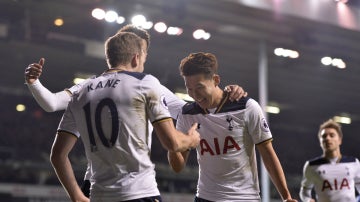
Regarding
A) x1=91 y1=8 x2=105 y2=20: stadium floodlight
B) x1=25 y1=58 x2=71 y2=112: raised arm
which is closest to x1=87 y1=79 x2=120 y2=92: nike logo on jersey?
x1=25 y1=58 x2=71 y2=112: raised arm

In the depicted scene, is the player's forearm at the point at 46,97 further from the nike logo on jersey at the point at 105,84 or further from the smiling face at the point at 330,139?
the smiling face at the point at 330,139

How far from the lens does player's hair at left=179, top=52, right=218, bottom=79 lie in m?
3.39

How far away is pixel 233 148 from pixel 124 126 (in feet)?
3.25

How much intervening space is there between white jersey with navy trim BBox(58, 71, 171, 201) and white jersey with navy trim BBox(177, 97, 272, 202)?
858 mm

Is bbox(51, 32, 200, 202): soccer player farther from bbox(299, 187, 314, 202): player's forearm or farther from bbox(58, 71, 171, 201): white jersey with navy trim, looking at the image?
bbox(299, 187, 314, 202): player's forearm

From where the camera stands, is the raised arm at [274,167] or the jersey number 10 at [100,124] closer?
the jersey number 10 at [100,124]

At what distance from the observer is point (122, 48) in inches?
104

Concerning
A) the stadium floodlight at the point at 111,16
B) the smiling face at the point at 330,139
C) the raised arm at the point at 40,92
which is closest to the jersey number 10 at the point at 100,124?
the raised arm at the point at 40,92

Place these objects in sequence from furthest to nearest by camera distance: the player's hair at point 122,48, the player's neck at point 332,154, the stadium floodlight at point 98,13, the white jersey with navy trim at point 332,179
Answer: the stadium floodlight at point 98,13 → the player's neck at point 332,154 → the white jersey with navy trim at point 332,179 → the player's hair at point 122,48

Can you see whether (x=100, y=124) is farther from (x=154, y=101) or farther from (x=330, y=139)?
(x=330, y=139)

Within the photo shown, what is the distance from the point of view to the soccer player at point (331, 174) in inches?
232

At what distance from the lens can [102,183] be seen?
2.59 m

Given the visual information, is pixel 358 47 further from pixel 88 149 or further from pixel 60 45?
pixel 88 149

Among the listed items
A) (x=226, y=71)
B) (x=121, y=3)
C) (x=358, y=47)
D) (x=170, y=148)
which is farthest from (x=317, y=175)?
(x=226, y=71)
